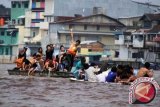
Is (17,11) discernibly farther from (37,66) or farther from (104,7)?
(37,66)

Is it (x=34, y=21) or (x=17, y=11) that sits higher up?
(x=17, y=11)

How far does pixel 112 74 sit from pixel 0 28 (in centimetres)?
5644

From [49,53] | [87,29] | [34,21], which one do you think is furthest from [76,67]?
[34,21]

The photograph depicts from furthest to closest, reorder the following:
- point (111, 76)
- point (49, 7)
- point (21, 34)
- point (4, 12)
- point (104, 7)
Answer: point (4, 12), point (21, 34), point (104, 7), point (49, 7), point (111, 76)

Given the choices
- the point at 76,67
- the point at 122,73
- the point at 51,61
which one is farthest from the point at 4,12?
the point at 122,73

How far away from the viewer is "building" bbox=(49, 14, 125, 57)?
64562 millimetres

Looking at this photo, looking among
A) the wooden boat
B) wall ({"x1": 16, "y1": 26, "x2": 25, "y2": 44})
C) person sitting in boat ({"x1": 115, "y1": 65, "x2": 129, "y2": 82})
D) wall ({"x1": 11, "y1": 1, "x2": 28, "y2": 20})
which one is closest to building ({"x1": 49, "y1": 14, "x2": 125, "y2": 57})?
wall ({"x1": 16, "y1": 26, "x2": 25, "y2": 44})

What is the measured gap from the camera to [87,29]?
65750 mm

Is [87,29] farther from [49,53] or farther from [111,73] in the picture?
[111,73]

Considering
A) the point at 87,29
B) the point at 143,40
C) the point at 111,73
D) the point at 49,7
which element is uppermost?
the point at 49,7

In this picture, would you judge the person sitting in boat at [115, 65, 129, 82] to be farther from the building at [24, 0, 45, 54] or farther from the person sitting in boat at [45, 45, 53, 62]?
the building at [24, 0, 45, 54]

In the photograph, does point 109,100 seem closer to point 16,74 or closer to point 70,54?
point 70,54

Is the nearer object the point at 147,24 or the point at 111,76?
the point at 111,76

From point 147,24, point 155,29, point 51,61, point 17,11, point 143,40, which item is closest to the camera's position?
point 51,61
